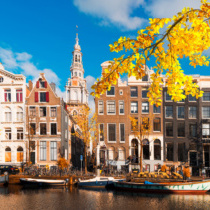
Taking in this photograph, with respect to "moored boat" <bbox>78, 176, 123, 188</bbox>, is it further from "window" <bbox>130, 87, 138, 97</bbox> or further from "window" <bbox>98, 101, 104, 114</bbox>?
"window" <bbox>130, 87, 138, 97</bbox>

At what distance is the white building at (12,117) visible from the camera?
149 ft

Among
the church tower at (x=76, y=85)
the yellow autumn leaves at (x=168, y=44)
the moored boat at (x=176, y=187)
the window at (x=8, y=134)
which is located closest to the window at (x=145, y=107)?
the moored boat at (x=176, y=187)

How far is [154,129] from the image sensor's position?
144 feet

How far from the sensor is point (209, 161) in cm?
4228

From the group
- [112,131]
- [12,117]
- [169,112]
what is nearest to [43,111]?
[12,117]

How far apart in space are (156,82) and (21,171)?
130 feet

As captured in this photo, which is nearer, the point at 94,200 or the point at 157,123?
the point at 94,200

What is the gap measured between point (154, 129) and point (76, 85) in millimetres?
66573

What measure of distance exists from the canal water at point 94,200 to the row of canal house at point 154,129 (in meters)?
13.8

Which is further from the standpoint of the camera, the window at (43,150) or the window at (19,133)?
the window at (19,133)

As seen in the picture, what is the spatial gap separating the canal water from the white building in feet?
49.5

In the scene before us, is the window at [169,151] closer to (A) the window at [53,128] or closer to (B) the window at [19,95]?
(A) the window at [53,128]

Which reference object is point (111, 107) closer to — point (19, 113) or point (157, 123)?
point (157, 123)

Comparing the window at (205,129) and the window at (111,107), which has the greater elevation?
the window at (111,107)
